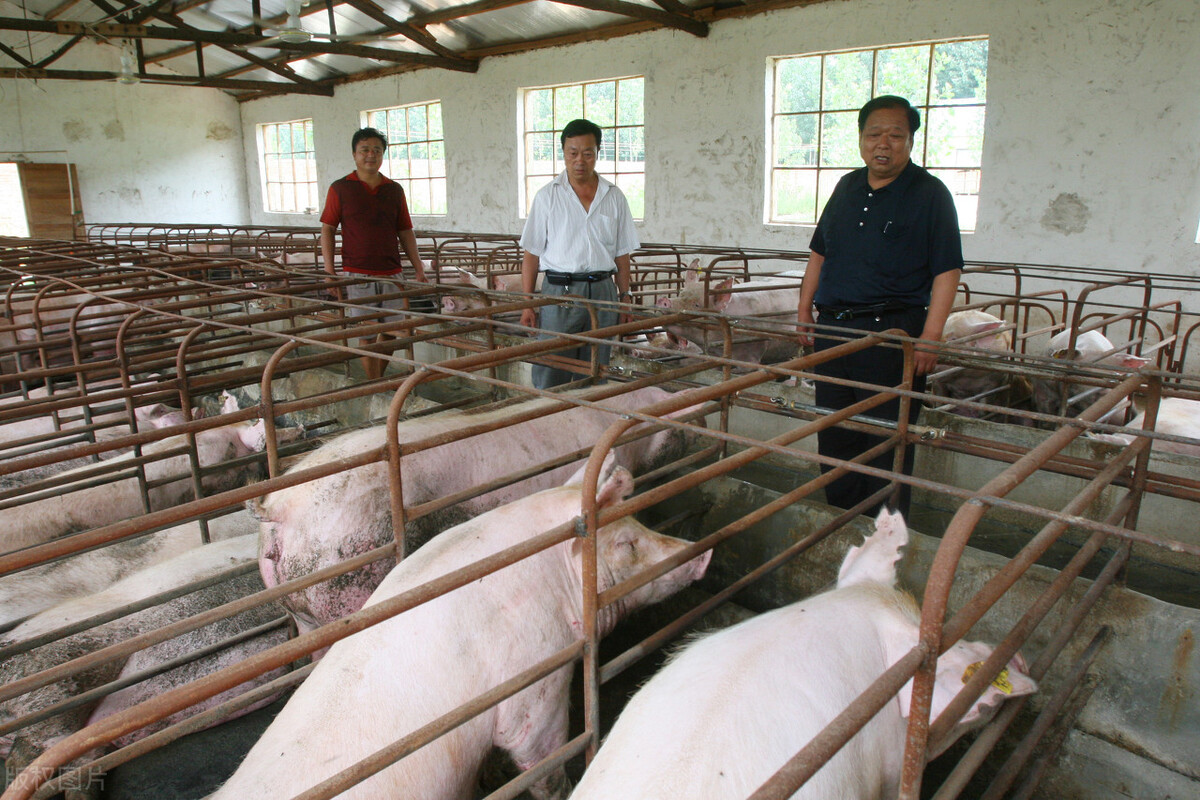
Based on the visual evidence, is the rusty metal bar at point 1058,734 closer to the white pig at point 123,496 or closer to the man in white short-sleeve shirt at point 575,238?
the man in white short-sleeve shirt at point 575,238

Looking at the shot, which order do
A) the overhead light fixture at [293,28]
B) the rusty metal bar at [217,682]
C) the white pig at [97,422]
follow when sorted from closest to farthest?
the rusty metal bar at [217,682] < the white pig at [97,422] < the overhead light fixture at [293,28]

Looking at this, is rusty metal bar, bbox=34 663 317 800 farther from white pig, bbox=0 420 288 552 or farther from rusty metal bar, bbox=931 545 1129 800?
white pig, bbox=0 420 288 552

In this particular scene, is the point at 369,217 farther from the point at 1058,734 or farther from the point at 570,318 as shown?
the point at 1058,734

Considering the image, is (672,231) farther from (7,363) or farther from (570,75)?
(7,363)

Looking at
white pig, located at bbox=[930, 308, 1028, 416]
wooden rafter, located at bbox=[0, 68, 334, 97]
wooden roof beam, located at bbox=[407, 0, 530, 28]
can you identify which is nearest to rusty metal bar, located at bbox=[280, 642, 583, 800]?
white pig, located at bbox=[930, 308, 1028, 416]

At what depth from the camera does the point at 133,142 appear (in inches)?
674

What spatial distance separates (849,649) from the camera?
1699 mm

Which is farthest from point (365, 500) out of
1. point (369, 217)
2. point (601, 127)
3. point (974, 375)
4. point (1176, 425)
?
point (601, 127)

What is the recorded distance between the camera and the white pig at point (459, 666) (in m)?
1.62

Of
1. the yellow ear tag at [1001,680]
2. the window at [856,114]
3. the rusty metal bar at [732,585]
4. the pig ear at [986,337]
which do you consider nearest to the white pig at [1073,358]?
the pig ear at [986,337]

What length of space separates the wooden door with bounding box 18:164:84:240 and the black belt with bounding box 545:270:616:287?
1558cm

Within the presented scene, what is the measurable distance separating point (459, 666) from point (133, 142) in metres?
19.0

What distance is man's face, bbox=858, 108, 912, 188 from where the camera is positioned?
2.78 m

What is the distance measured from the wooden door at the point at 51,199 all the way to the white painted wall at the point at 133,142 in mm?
235
